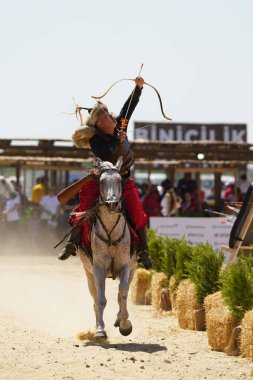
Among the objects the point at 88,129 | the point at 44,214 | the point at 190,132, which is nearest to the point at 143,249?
the point at 88,129

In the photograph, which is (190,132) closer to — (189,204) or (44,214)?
(44,214)

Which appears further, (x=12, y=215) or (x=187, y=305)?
(x=12, y=215)

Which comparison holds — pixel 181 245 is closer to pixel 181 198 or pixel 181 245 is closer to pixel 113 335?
pixel 113 335

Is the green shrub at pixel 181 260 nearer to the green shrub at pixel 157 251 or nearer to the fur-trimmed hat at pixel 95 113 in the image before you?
the green shrub at pixel 157 251

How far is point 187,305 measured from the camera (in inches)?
530

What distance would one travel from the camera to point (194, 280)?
13422 mm

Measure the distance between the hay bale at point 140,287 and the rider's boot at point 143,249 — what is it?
15.7 feet

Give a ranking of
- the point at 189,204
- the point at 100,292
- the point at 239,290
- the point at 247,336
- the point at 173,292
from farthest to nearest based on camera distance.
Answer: the point at 189,204
the point at 173,292
the point at 100,292
the point at 239,290
the point at 247,336

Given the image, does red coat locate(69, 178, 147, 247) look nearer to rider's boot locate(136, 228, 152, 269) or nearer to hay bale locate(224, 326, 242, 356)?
rider's boot locate(136, 228, 152, 269)

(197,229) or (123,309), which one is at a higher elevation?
(123,309)

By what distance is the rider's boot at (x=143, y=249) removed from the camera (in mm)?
12609

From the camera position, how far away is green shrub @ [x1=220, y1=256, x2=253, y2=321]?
1095 cm

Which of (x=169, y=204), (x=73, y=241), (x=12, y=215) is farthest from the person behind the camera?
(x=12, y=215)

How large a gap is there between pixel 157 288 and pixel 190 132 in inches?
1147
